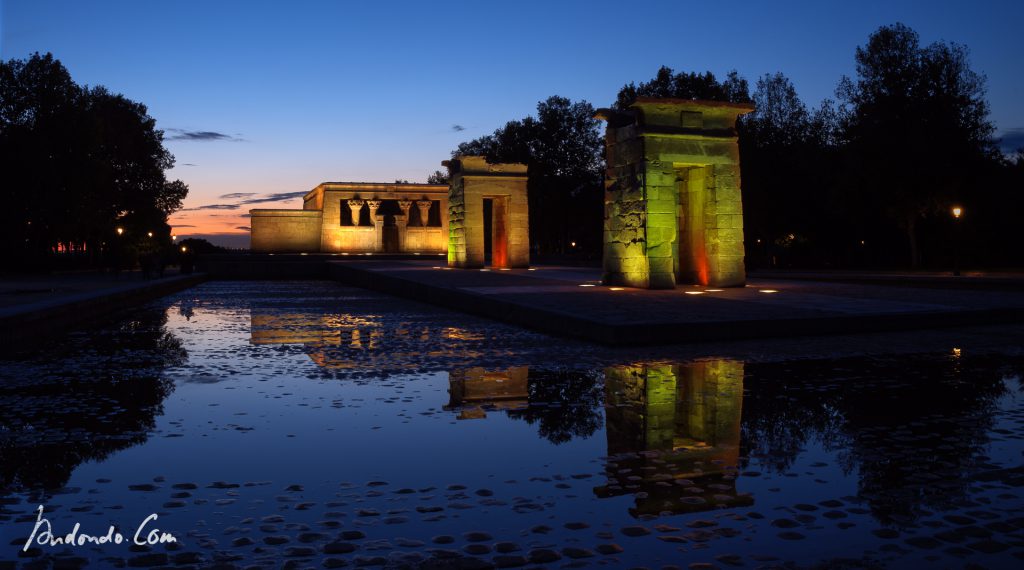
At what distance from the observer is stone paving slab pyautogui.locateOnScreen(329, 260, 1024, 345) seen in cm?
1056

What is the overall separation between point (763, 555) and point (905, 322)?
9.68 meters

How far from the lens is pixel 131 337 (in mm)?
12000

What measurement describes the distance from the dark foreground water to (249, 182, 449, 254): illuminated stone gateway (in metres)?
45.9

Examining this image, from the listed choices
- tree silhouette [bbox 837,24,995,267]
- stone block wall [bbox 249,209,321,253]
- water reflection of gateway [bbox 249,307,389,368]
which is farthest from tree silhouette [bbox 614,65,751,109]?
water reflection of gateway [bbox 249,307,389,368]

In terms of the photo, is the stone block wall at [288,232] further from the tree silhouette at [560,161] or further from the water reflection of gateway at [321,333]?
the water reflection of gateway at [321,333]

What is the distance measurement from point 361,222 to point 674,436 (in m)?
51.3

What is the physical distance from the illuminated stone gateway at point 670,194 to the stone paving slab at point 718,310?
Answer: 942mm

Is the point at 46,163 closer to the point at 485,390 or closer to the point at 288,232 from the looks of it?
the point at 288,232

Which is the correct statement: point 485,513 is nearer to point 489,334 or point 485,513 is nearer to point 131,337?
point 489,334

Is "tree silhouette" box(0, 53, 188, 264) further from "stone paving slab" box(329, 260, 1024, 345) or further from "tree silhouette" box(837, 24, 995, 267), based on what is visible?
"tree silhouette" box(837, 24, 995, 267)

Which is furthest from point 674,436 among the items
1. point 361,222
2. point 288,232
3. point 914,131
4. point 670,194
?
point 288,232

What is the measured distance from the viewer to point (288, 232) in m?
56.0

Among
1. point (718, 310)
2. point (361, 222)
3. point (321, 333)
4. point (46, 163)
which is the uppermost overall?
point (46, 163)

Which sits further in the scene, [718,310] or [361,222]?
[361,222]
